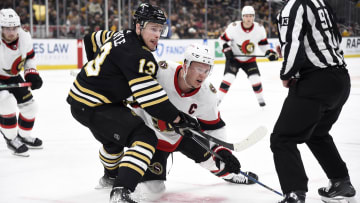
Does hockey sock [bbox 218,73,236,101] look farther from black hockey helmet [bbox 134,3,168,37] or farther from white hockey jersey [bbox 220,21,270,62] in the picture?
black hockey helmet [bbox 134,3,168,37]

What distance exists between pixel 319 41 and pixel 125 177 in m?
1.03

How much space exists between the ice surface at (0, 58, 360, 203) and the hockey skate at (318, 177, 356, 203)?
0.48 feet

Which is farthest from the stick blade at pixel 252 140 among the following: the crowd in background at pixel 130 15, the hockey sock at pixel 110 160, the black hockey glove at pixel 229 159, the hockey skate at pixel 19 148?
the crowd in background at pixel 130 15

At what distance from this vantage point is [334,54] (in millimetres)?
2215

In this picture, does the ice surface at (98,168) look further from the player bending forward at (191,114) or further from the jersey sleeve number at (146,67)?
the jersey sleeve number at (146,67)

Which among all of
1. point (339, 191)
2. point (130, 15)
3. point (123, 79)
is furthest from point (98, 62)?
point (130, 15)

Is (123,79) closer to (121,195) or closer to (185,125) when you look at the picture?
(185,125)

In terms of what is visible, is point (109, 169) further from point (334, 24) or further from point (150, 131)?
point (334, 24)

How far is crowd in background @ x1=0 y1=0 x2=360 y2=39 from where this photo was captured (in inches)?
393

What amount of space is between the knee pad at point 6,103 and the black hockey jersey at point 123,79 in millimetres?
1267

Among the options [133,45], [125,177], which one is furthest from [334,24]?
[125,177]

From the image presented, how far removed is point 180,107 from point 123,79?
1.07 ft

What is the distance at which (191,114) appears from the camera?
2568 mm

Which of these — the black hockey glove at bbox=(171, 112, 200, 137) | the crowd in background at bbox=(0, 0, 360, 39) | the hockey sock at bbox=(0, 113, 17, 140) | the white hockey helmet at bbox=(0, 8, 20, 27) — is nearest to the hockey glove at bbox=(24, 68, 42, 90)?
the hockey sock at bbox=(0, 113, 17, 140)
